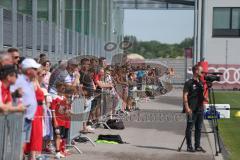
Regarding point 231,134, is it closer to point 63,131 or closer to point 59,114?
point 63,131

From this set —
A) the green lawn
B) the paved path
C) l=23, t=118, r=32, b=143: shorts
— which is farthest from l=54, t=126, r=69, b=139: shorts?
the green lawn

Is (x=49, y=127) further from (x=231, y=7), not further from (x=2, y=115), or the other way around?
(x=231, y=7)

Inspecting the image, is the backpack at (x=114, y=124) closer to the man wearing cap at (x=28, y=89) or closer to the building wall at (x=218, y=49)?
the man wearing cap at (x=28, y=89)

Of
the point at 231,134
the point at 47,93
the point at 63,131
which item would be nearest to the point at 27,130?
the point at 47,93

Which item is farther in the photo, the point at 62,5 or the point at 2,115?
the point at 62,5

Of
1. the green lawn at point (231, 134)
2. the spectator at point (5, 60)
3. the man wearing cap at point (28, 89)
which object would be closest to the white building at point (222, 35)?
the green lawn at point (231, 134)

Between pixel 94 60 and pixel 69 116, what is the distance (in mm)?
5115

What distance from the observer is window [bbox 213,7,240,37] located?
59.9 meters

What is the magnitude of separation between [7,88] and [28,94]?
0.79 meters

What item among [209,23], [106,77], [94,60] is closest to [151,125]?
[106,77]

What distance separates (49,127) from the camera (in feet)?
39.4

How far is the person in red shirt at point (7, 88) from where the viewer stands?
7840 mm

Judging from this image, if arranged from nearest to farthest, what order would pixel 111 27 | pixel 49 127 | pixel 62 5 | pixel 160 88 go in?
pixel 49 127 < pixel 62 5 < pixel 160 88 < pixel 111 27

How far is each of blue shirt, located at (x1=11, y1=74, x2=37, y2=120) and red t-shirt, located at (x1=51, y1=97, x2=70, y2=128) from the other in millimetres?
2634
